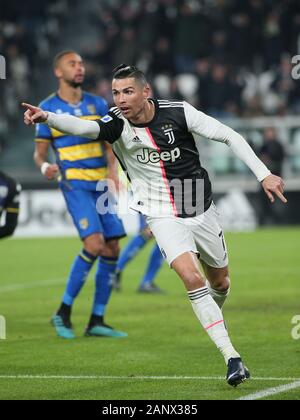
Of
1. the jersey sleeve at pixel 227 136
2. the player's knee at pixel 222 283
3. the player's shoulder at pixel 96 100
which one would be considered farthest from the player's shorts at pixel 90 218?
the jersey sleeve at pixel 227 136

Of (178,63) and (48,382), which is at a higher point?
(178,63)

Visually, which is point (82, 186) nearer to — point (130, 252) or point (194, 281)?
point (194, 281)

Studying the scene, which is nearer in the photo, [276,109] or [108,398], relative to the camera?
[108,398]

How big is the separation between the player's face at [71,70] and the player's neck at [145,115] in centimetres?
242

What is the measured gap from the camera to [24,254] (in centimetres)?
1891

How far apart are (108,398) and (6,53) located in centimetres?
2107

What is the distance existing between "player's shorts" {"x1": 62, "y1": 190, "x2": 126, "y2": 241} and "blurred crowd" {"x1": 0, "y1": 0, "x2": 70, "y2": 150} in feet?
55.3

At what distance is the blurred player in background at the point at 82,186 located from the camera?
976 centimetres

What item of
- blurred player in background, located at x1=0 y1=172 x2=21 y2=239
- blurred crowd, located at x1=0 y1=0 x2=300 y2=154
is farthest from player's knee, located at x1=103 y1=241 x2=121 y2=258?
blurred crowd, located at x1=0 y1=0 x2=300 y2=154

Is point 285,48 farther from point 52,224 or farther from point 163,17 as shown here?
point 52,224

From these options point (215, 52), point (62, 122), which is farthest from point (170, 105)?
point (215, 52)

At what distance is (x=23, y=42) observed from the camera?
27.6m

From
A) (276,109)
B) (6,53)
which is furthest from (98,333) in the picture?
(6,53)

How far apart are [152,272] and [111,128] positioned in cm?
579
